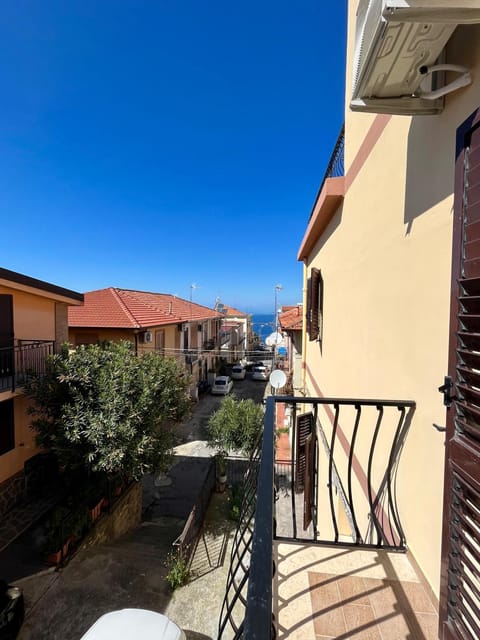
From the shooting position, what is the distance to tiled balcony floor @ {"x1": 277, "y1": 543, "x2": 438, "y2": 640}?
5.55 feet

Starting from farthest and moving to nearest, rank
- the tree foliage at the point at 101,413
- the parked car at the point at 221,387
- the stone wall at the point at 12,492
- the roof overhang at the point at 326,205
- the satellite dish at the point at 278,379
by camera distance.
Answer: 1. the parked car at the point at 221,387
2. the satellite dish at the point at 278,379
3. the stone wall at the point at 12,492
4. the tree foliage at the point at 101,413
5. the roof overhang at the point at 326,205

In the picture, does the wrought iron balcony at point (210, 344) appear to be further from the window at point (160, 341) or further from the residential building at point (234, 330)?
the window at point (160, 341)

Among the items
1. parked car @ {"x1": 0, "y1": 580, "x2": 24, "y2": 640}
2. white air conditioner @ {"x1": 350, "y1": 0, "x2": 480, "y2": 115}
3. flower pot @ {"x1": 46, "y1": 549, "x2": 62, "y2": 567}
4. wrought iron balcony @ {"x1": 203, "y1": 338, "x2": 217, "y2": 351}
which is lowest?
flower pot @ {"x1": 46, "y1": 549, "x2": 62, "y2": 567}

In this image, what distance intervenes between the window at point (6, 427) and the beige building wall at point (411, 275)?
7.31m

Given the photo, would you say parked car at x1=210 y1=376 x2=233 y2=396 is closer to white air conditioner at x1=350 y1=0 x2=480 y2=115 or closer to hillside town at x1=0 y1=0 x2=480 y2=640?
hillside town at x1=0 y1=0 x2=480 y2=640

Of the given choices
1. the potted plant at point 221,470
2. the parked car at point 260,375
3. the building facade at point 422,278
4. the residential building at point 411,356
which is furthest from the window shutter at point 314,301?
the parked car at point 260,375

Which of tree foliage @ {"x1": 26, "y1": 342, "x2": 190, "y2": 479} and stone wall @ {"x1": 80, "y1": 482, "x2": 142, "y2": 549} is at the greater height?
tree foliage @ {"x1": 26, "y1": 342, "x2": 190, "y2": 479}

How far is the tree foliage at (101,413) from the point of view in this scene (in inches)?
239

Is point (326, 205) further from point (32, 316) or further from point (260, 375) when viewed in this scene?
point (260, 375)

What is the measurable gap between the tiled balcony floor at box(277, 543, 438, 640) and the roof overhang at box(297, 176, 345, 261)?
4017mm

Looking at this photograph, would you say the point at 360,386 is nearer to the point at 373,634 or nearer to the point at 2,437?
the point at 373,634

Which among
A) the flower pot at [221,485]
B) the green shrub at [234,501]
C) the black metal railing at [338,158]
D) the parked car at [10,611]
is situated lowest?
the flower pot at [221,485]

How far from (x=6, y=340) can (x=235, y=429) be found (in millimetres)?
6895

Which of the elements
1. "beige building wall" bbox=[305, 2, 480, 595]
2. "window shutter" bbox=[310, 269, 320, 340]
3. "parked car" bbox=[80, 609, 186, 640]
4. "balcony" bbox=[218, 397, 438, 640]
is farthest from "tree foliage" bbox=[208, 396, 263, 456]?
"balcony" bbox=[218, 397, 438, 640]
